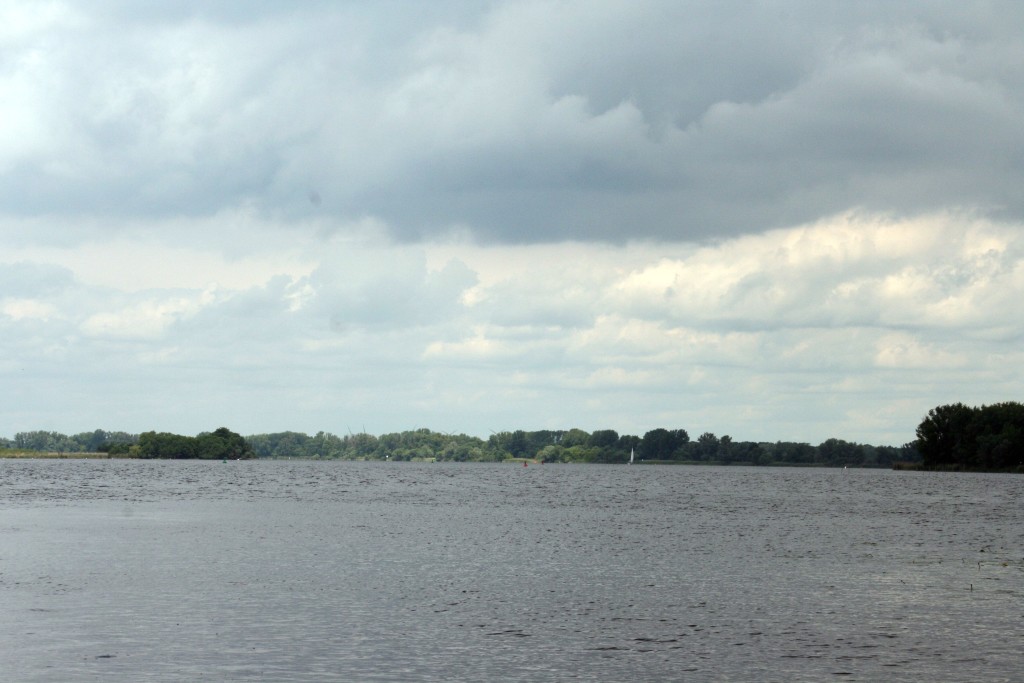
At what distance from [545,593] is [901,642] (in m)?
15.8

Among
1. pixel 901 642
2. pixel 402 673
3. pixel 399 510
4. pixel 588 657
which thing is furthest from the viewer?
pixel 399 510

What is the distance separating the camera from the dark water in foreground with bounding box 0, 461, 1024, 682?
30.9m

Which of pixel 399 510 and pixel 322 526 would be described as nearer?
pixel 322 526

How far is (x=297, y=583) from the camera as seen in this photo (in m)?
47.0

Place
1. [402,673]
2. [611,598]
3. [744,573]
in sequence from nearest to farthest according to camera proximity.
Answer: [402,673] < [611,598] < [744,573]

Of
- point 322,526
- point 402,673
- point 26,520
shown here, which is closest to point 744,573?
point 402,673

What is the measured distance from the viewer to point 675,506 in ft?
400

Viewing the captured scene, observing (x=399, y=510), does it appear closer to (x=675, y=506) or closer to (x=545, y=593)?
(x=675, y=506)

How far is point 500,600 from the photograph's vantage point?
1713 inches

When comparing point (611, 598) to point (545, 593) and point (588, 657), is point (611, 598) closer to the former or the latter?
point (545, 593)

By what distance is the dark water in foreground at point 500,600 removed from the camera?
3091 cm

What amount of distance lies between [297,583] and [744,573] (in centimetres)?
2243

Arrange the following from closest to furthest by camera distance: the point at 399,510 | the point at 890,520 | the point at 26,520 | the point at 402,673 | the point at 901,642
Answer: the point at 402,673 < the point at 901,642 < the point at 26,520 < the point at 890,520 < the point at 399,510

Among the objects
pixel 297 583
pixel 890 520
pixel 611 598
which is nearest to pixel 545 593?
pixel 611 598
